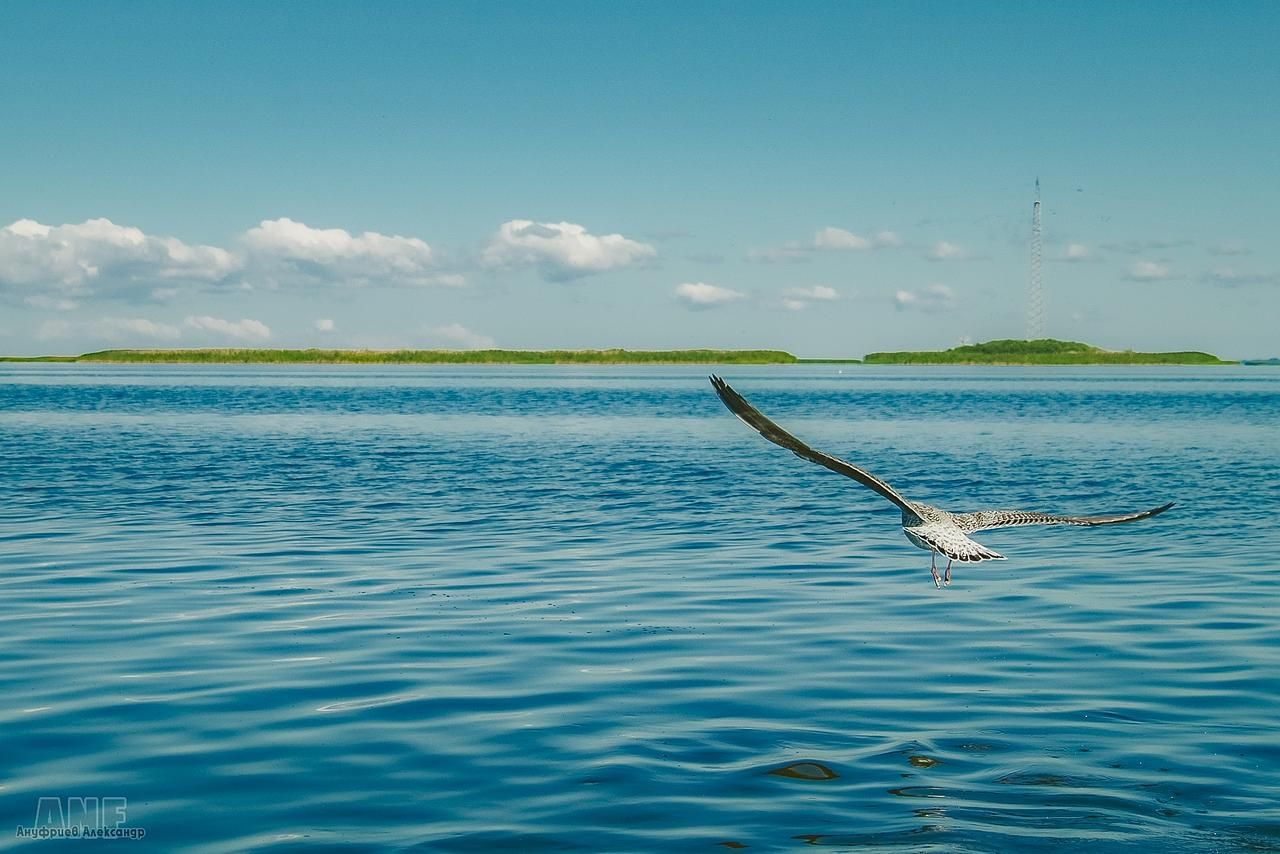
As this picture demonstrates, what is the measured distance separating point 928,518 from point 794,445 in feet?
6.33

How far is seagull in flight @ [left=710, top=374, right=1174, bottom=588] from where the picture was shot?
34.4 feet

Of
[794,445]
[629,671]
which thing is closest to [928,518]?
[794,445]

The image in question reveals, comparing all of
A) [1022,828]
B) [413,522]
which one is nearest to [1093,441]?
[413,522]

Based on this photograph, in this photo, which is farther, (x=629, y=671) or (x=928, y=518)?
(x=629, y=671)

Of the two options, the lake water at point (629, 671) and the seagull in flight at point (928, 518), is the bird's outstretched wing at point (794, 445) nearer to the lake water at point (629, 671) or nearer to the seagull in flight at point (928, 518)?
the seagull in flight at point (928, 518)

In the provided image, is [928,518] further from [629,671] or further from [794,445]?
[629,671]

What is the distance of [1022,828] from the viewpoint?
9.01 m

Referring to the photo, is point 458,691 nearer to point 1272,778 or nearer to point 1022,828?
point 1022,828

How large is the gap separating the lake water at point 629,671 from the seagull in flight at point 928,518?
161 cm

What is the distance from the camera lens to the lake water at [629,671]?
933 cm

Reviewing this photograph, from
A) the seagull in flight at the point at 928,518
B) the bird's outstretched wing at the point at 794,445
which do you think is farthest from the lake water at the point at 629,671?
the bird's outstretched wing at the point at 794,445

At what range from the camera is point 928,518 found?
38.9ft

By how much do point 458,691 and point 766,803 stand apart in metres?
3.98

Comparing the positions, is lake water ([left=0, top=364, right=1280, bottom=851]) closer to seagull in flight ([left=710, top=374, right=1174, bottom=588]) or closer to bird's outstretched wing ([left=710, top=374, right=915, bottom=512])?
seagull in flight ([left=710, top=374, right=1174, bottom=588])
